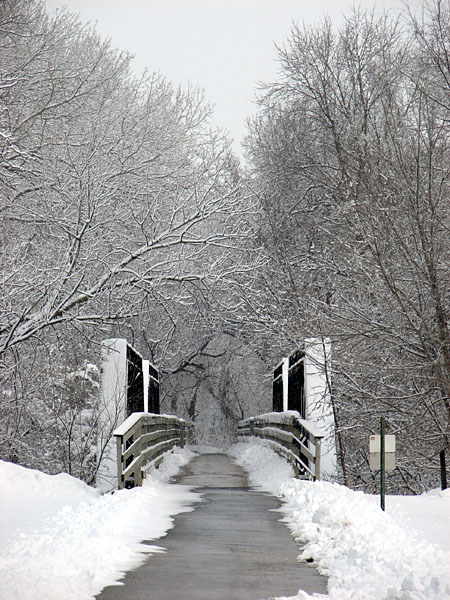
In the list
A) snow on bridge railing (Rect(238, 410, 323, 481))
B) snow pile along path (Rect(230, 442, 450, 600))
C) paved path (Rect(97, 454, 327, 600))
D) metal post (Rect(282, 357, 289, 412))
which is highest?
metal post (Rect(282, 357, 289, 412))

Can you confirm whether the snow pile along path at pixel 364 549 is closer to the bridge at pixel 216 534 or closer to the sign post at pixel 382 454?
the bridge at pixel 216 534

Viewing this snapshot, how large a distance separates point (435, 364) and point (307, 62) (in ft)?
39.7

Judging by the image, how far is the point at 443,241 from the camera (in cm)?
1326

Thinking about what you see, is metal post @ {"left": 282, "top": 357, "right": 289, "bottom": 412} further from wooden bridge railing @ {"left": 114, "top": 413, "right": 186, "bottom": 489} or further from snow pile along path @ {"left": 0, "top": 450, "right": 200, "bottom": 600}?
snow pile along path @ {"left": 0, "top": 450, "right": 200, "bottom": 600}

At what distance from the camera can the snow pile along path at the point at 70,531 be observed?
5.54 metres

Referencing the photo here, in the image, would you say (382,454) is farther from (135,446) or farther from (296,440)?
(296,440)

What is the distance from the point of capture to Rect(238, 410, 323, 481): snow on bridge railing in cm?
1321

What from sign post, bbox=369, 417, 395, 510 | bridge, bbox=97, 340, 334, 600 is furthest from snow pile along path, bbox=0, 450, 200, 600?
sign post, bbox=369, 417, 395, 510

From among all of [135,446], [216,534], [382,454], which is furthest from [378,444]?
[135,446]

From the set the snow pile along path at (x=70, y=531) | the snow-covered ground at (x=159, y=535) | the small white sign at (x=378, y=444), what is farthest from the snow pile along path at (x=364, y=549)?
the snow pile along path at (x=70, y=531)

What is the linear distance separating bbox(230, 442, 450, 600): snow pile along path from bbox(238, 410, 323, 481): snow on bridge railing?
1.68 meters

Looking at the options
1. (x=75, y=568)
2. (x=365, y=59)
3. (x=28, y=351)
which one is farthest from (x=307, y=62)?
(x=75, y=568)

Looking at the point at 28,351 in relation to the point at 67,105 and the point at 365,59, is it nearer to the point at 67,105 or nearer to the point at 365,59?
the point at 67,105

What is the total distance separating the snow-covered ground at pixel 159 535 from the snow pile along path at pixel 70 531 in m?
0.01
